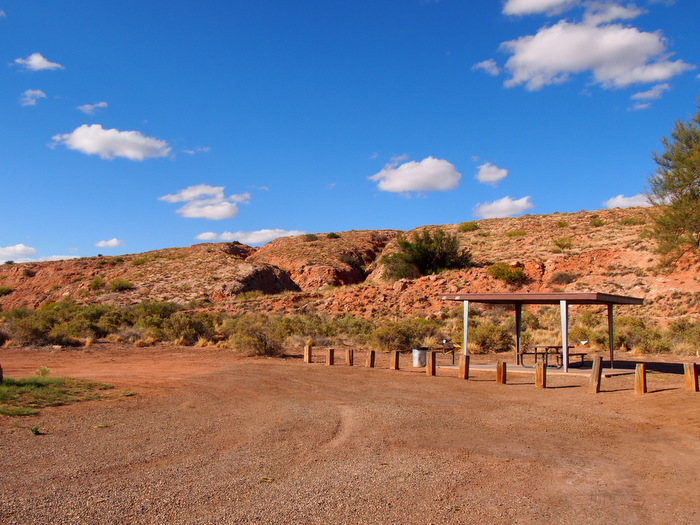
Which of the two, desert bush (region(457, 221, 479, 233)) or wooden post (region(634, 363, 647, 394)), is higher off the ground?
desert bush (region(457, 221, 479, 233))

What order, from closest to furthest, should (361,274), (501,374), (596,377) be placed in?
(596,377) < (501,374) < (361,274)

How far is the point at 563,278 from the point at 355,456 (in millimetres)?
31135

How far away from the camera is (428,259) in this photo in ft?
140

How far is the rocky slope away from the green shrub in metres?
0.42

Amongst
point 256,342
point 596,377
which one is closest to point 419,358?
point 596,377

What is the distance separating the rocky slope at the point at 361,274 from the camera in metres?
33.9

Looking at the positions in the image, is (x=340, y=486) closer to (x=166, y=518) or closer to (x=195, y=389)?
(x=166, y=518)

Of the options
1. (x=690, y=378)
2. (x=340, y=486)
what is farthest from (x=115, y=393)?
(x=690, y=378)

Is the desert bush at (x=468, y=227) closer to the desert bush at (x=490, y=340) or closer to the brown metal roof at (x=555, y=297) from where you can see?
the desert bush at (x=490, y=340)

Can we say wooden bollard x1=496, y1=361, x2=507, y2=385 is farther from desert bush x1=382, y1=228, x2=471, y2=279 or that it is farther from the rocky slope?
desert bush x1=382, y1=228, x2=471, y2=279

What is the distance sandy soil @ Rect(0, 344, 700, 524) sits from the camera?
18.0 feet

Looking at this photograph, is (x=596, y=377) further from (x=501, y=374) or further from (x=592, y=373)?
(x=501, y=374)

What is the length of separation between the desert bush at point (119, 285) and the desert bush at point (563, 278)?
33656 millimetres

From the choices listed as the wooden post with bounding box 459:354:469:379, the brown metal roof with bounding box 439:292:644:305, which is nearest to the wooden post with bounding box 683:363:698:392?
the brown metal roof with bounding box 439:292:644:305
